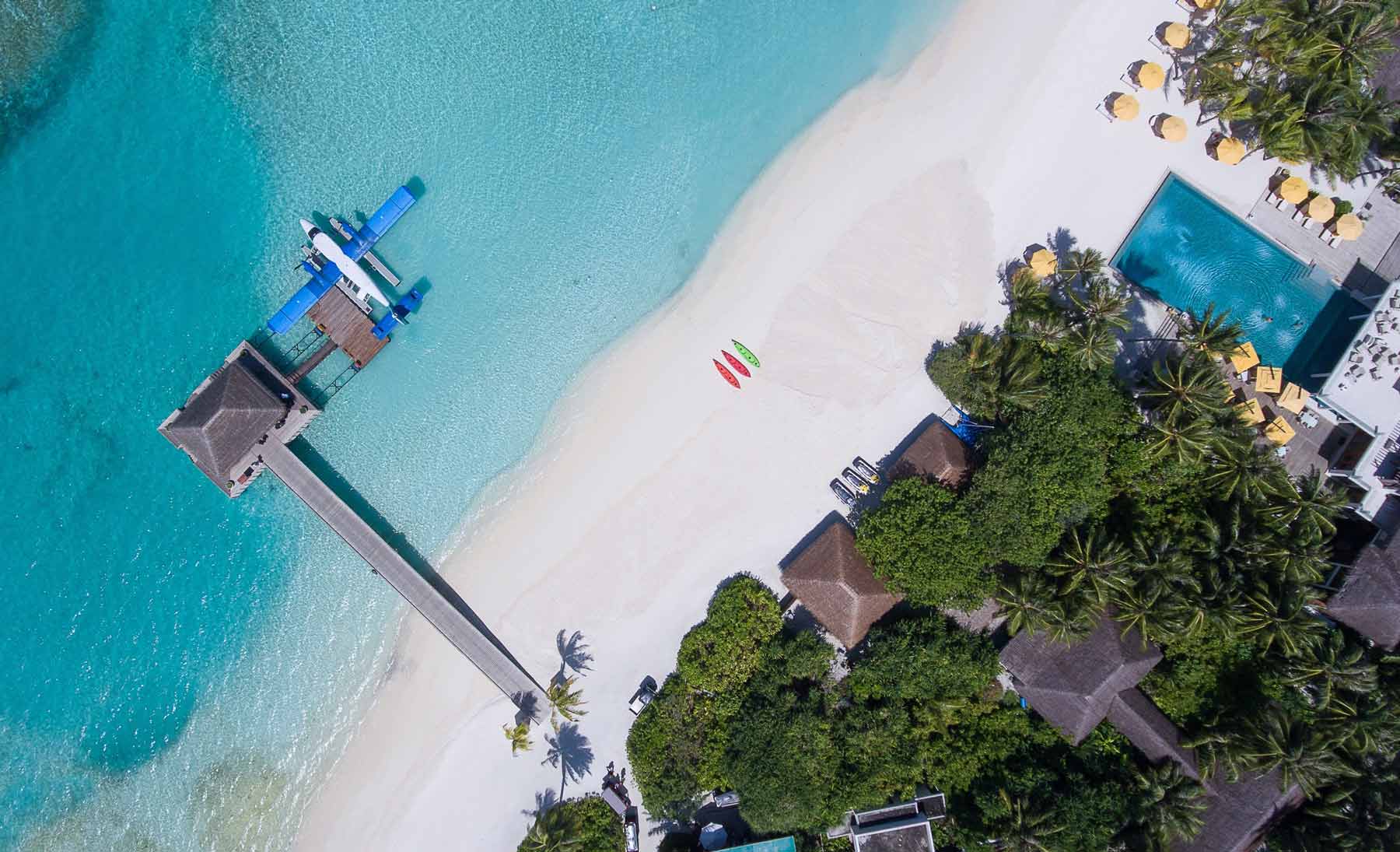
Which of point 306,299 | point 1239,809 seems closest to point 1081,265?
point 1239,809

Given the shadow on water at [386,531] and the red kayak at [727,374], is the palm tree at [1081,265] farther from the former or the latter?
the shadow on water at [386,531]

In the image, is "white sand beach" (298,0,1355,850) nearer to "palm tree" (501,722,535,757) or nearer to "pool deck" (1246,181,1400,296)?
"palm tree" (501,722,535,757)

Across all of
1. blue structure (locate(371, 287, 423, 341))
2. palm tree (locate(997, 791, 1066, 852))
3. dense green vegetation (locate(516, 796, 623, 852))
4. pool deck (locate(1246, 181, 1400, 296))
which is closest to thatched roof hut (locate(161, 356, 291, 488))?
blue structure (locate(371, 287, 423, 341))

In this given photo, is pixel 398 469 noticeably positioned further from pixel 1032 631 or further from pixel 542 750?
pixel 1032 631

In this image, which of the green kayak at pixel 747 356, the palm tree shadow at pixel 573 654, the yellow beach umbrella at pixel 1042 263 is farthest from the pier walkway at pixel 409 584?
the yellow beach umbrella at pixel 1042 263

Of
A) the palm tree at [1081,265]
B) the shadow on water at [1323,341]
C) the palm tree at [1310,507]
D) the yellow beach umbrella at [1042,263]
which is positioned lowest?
the palm tree at [1310,507]

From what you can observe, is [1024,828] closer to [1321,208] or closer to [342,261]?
[1321,208]

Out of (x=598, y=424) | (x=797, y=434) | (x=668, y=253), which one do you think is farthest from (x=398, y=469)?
(x=797, y=434)
